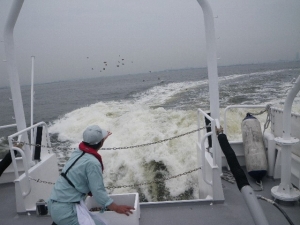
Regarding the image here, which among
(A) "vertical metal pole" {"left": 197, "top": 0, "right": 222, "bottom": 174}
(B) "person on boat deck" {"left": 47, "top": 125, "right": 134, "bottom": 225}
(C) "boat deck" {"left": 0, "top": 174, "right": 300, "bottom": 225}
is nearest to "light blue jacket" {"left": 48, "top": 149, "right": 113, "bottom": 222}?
Answer: (B) "person on boat deck" {"left": 47, "top": 125, "right": 134, "bottom": 225}

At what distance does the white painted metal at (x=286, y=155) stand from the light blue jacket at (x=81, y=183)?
2065 millimetres

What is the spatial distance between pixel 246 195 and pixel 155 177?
5.50m

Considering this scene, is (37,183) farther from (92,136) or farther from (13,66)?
(92,136)

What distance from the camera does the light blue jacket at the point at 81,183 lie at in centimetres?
198

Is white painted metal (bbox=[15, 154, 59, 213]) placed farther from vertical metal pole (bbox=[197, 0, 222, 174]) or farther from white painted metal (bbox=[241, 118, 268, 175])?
white painted metal (bbox=[241, 118, 268, 175])

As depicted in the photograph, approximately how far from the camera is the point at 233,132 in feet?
34.6

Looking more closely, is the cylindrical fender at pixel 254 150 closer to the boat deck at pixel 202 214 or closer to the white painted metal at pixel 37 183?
the boat deck at pixel 202 214

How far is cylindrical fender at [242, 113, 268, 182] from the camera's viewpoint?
3871 millimetres

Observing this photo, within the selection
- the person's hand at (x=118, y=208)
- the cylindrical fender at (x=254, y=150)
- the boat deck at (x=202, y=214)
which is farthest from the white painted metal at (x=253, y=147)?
the person's hand at (x=118, y=208)

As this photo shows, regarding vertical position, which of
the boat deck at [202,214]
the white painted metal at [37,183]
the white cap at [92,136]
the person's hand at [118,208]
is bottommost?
the boat deck at [202,214]

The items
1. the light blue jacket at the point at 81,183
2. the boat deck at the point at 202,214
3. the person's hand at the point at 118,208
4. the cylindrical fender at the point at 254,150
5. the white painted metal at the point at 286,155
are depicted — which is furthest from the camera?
the cylindrical fender at the point at 254,150

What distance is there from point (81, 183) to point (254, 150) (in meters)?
2.97

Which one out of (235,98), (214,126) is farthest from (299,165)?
(235,98)

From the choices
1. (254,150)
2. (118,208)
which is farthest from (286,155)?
(118,208)
